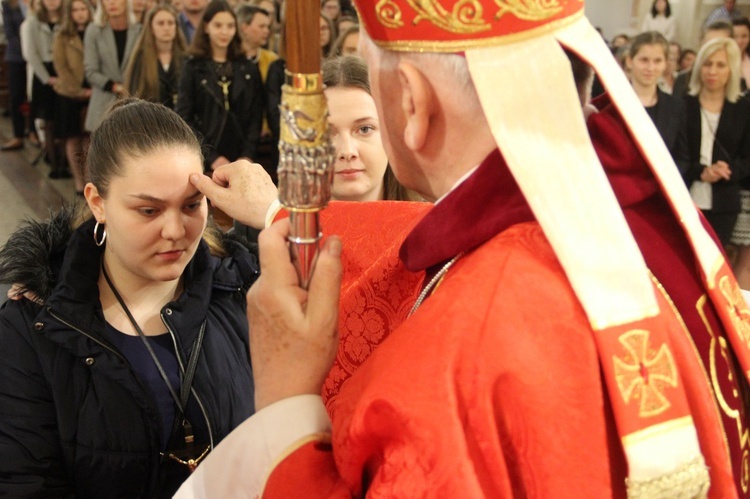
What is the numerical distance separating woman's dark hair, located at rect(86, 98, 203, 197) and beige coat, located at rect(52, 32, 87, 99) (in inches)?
213

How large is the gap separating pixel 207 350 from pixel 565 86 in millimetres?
1386

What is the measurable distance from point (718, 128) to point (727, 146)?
0.12m

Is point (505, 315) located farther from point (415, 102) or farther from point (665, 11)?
point (665, 11)

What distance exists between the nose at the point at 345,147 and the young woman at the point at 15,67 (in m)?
7.34

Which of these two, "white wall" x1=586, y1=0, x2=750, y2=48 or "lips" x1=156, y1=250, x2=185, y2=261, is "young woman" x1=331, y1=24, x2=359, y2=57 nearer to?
"lips" x1=156, y1=250, x2=185, y2=261

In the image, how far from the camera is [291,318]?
1.21m

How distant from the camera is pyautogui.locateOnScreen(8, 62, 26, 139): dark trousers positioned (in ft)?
29.7

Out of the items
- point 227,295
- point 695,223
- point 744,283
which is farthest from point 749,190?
point 695,223

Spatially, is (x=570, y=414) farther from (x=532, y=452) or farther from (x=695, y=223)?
(x=695, y=223)

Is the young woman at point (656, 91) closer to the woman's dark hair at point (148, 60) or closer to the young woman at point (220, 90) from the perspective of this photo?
the young woman at point (220, 90)

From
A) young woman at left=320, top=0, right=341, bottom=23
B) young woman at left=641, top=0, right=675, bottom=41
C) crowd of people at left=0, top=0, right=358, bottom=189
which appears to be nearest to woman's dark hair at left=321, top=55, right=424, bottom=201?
crowd of people at left=0, top=0, right=358, bottom=189

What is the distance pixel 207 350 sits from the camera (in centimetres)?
222

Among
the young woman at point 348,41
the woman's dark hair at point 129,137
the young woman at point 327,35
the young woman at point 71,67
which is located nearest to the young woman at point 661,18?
the young woman at point 327,35

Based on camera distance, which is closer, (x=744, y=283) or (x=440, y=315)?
(x=440, y=315)
